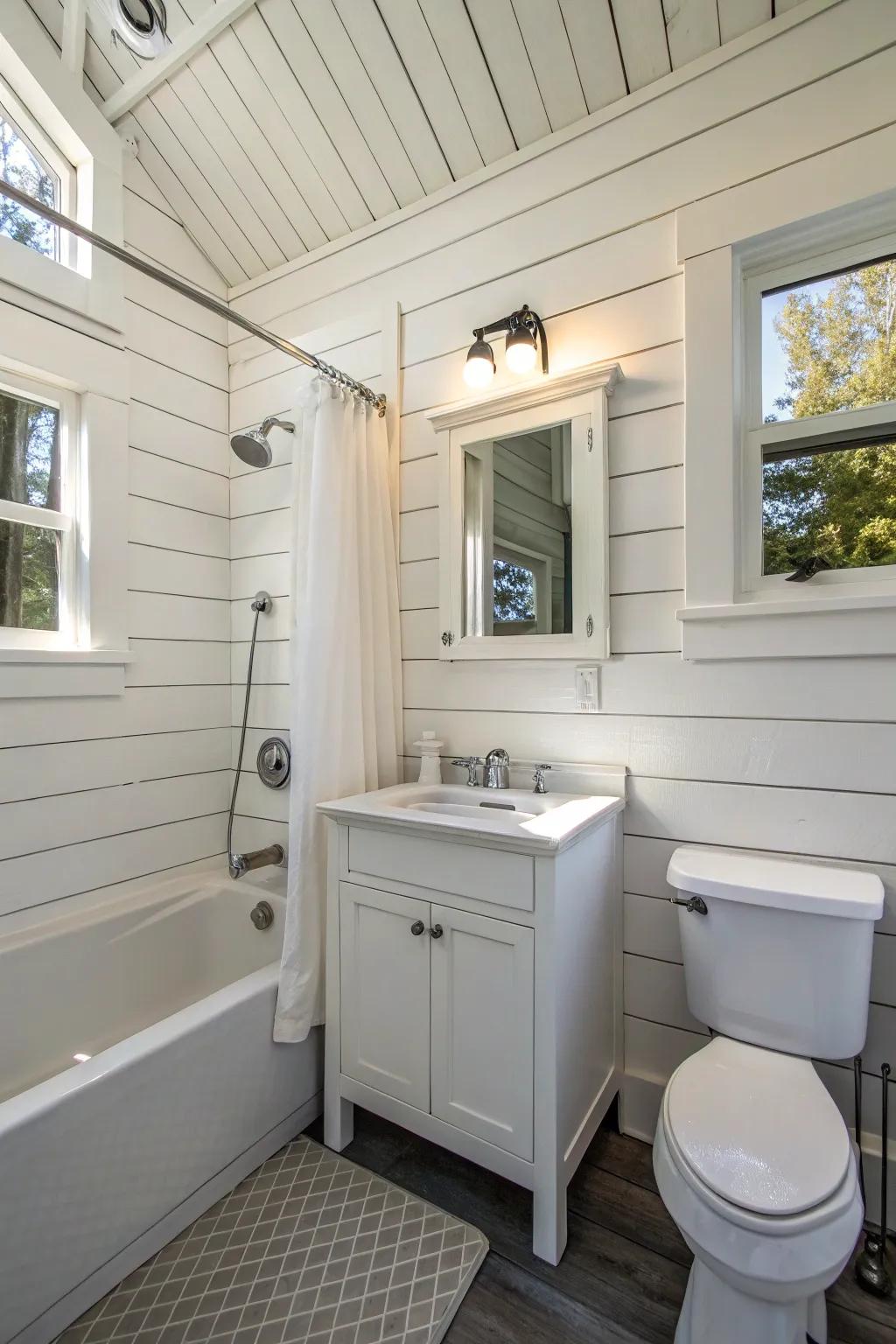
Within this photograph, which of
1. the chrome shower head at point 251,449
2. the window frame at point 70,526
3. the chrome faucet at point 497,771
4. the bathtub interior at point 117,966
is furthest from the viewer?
the chrome shower head at point 251,449

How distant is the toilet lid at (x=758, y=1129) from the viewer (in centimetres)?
89

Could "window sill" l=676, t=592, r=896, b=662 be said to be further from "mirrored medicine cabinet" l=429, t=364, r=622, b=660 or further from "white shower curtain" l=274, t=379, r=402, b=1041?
"white shower curtain" l=274, t=379, r=402, b=1041

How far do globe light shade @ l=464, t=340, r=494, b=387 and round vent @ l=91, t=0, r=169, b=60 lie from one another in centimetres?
95

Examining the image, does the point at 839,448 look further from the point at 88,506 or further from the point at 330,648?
the point at 88,506

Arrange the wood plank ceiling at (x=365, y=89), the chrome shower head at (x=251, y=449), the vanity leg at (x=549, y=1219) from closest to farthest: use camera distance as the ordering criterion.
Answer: the vanity leg at (x=549, y=1219), the wood plank ceiling at (x=365, y=89), the chrome shower head at (x=251, y=449)

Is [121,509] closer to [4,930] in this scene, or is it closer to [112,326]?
[112,326]

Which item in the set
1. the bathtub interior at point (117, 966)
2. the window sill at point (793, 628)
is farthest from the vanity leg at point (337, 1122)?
the window sill at point (793, 628)

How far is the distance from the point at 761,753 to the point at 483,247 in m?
1.58

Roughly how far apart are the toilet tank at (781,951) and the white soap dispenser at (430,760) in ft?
2.37

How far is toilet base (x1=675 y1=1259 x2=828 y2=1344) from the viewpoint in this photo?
0.92 metres

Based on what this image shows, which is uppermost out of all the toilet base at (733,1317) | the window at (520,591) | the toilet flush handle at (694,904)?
the window at (520,591)

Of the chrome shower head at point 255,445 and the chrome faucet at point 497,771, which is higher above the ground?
the chrome shower head at point 255,445

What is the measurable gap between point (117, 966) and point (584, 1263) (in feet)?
4.59

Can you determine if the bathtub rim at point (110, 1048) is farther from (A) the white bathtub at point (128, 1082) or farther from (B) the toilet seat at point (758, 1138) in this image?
(B) the toilet seat at point (758, 1138)
